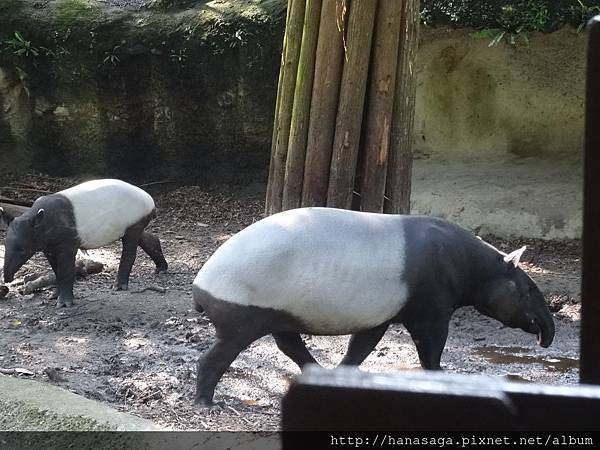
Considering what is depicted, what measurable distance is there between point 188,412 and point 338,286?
922 millimetres

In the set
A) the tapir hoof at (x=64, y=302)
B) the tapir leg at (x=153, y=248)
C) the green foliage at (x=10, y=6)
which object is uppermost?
the green foliage at (x=10, y=6)

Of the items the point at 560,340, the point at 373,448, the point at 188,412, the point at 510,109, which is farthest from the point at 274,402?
the point at 510,109

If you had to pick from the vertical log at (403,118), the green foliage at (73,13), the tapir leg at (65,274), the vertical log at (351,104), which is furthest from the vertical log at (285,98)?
the green foliage at (73,13)

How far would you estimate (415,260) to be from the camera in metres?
4.50

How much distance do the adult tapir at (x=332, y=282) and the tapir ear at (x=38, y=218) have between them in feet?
8.63

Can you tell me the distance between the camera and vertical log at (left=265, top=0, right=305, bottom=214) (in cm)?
636

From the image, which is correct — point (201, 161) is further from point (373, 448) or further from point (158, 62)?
point (373, 448)

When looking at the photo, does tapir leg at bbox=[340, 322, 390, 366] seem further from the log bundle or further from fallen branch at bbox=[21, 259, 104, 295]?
fallen branch at bbox=[21, 259, 104, 295]

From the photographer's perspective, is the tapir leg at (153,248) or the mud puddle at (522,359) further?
the tapir leg at (153,248)

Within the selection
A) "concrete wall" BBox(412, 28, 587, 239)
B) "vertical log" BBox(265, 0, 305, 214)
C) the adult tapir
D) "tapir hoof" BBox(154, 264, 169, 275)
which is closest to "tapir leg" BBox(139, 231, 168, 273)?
"tapir hoof" BBox(154, 264, 169, 275)

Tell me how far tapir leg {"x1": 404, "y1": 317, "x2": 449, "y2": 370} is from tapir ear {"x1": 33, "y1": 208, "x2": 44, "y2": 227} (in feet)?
10.4

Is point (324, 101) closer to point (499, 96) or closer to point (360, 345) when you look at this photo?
point (360, 345)

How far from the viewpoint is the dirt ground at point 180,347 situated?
15.3ft

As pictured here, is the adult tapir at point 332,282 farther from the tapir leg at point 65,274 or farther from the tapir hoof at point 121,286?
the tapir hoof at point 121,286
